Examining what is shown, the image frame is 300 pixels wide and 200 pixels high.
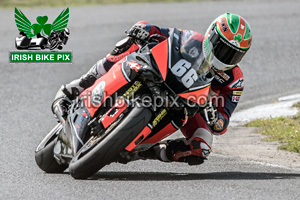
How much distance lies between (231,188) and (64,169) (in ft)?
6.10

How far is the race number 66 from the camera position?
6262 mm

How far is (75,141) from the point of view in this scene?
6430mm

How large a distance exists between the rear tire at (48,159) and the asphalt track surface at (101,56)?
9cm

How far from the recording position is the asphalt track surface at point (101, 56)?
5914 millimetres

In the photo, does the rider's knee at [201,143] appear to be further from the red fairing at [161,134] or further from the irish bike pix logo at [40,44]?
the irish bike pix logo at [40,44]

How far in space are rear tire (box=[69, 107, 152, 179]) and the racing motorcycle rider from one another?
392 mm

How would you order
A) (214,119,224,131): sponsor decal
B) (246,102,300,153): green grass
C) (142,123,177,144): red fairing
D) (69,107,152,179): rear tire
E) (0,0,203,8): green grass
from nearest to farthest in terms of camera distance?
(69,107,152,179): rear tire
(142,123,177,144): red fairing
(214,119,224,131): sponsor decal
(246,102,300,153): green grass
(0,0,203,8): green grass

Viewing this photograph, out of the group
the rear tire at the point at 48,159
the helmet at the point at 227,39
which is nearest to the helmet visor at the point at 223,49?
the helmet at the point at 227,39

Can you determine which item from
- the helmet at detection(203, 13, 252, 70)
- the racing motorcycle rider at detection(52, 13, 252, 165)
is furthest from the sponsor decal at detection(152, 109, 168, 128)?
the helmet at detection(203, 13, 252, 70)

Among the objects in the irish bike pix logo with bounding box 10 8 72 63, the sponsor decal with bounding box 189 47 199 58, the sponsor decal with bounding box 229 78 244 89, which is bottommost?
the irish bike pix logo with bounding box 10 8 72 63

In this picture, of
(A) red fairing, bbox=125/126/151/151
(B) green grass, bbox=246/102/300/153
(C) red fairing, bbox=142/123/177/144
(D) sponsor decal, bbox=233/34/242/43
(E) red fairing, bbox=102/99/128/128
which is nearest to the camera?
(A) red fairing, bbox=125/126/151/151

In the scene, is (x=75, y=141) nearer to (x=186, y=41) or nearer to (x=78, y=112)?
(x=78, y=112)

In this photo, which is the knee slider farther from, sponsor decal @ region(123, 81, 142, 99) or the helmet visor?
the helmet visor

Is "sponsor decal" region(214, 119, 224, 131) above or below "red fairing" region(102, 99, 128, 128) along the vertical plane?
below
